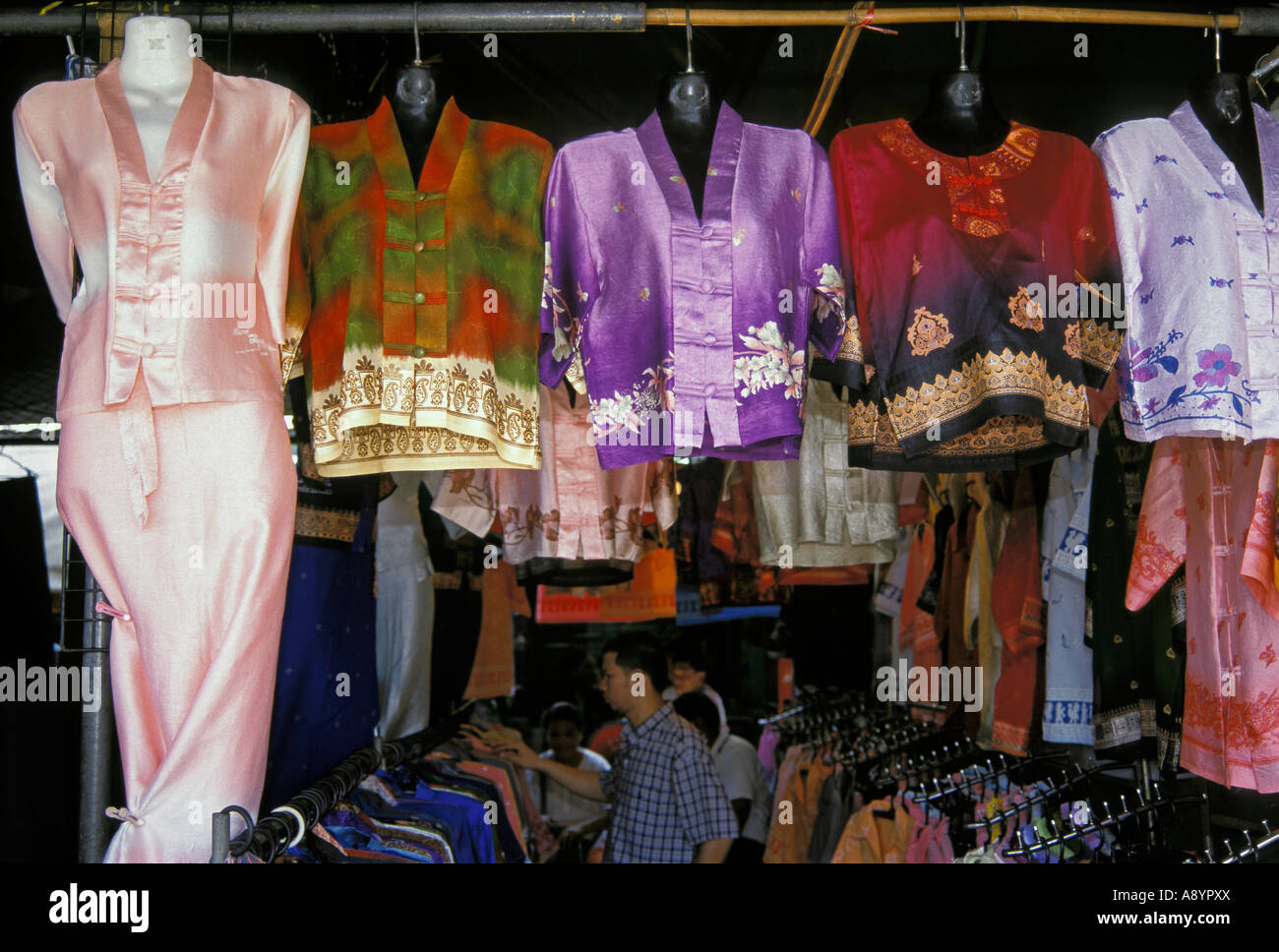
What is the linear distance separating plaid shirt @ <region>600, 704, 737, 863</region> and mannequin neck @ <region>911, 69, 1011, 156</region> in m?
2.48

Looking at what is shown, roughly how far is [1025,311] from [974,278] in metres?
0.15

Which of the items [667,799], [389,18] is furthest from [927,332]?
[667,799]

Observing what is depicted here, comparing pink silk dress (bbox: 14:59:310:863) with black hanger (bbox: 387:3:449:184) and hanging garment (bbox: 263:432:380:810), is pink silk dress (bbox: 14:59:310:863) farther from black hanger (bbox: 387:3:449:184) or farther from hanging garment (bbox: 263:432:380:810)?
hanging garment (bbox: 263:432:380:810)

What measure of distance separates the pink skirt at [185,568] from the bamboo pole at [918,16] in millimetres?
1452

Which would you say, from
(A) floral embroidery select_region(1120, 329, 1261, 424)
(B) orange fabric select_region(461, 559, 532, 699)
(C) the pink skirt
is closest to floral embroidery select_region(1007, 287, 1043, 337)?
(A) floral embroidery select_region(1120, 329, 1261, 424)

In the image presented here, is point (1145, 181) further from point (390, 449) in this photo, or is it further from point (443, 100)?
point (390, 449)

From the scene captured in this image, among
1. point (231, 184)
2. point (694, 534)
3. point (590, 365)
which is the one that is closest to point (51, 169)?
point (231, 184)

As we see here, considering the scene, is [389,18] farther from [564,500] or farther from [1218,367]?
[1218,367]

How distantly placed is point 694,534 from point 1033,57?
2.47 m

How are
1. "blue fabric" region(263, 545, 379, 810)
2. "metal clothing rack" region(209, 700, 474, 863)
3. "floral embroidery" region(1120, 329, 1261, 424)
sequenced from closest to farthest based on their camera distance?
"metal clothing rack" region(209, 700, 474, 863)
"floral embroidery" region(1120, 329, 1261, 424)
"blue fabric" region(263, 545, 379, 810)

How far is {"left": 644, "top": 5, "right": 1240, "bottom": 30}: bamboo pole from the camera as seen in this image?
8.98ft

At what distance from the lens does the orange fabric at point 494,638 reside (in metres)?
5.33
